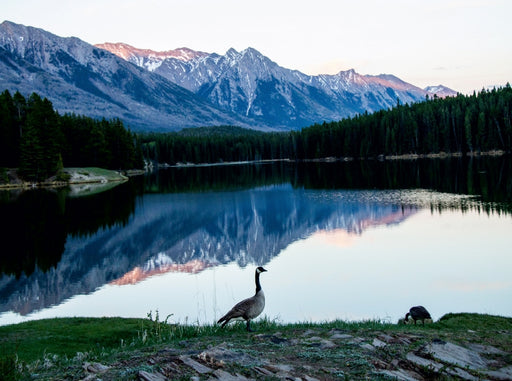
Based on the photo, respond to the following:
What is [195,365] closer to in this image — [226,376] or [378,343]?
[226,376]

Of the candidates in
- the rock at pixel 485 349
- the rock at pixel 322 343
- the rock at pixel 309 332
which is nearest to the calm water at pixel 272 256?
the rock at pixel 309 332

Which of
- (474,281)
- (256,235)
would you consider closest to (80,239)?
(256,235)

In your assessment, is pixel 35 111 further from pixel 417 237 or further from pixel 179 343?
Answer: pixel 179 343

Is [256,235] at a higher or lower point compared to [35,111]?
lower

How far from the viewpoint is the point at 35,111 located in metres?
106

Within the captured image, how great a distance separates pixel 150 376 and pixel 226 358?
5.58 feet

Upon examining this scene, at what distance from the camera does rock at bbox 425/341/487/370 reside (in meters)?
10.4

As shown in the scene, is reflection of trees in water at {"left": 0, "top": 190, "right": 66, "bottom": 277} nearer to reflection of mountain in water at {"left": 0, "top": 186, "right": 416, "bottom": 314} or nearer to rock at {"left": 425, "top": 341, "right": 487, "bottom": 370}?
reflection of mountain in water at {"left": 0, "top": 186, "right": 416, "bottom": 314}

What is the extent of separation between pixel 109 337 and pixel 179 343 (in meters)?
6.22

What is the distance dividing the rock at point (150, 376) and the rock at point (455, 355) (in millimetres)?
5958

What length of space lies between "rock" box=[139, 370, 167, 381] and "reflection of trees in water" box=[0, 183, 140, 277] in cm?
2668

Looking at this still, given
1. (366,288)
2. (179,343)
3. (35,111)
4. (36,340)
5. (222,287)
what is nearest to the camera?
(179,343)

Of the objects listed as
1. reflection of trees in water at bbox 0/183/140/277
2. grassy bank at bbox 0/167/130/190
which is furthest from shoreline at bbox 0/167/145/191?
reflection of trees in water at bbox 0/183/140/277

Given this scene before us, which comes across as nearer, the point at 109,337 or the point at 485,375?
the point at 485,375
